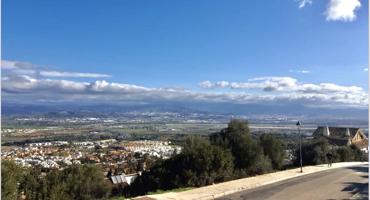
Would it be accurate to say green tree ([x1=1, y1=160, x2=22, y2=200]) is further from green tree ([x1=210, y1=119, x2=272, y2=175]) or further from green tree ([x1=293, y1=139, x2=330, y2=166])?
green tree ([x1=293, y1=139, x2=330, y2=166])

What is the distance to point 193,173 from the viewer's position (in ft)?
56.0

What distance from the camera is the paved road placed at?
14.6 meters

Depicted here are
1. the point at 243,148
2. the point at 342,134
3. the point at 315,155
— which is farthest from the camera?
the point at 342,134

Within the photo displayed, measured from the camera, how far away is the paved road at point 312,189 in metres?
14.6

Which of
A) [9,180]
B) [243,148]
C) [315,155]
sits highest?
[243,148]

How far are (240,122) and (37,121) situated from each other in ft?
284

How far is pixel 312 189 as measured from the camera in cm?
1636

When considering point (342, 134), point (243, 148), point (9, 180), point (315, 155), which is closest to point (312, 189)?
point (243, 148)

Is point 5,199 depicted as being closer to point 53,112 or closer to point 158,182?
point 158,182

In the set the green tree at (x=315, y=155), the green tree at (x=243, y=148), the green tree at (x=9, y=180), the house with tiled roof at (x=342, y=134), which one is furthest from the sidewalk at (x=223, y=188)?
the house with tiled roof at (x=342, y=134)

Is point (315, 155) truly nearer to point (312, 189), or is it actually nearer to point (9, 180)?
point (312, 189)

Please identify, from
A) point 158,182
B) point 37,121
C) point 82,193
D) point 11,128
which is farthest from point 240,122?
point 37,121

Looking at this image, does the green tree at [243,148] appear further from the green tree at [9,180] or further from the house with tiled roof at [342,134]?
the house with tiled roof at [342,134]

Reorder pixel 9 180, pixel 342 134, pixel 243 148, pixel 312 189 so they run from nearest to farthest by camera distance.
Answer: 1. pixel 9 180
2. pixel 312 189
3. pixel 243 148
4. pixel 342 134
